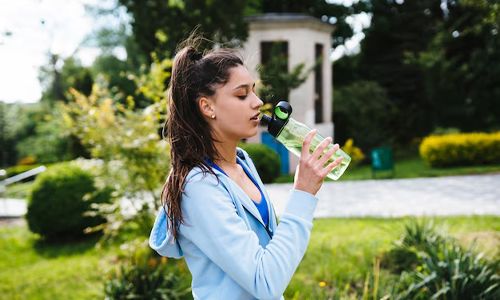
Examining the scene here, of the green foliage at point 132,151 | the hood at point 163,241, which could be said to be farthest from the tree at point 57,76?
the hood at point 163,241

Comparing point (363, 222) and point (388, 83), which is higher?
point (388, 83)

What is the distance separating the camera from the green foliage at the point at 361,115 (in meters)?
17.6

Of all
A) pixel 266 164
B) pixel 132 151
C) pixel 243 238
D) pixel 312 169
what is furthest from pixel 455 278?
pixel 266 164

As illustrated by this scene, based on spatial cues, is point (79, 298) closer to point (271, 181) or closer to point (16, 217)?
point (16, 217)

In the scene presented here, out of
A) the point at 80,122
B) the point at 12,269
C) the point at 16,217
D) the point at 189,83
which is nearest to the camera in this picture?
the point at 189,83

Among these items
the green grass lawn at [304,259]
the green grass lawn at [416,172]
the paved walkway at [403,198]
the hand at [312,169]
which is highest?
the hand at [312,169]

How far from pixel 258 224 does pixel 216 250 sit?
215 mm

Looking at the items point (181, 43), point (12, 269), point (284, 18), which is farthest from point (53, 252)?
point (284, 18)

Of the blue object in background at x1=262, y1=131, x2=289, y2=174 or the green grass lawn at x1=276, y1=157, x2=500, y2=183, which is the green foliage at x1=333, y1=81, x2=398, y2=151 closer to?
the green grass lawn at x1=276, y1=157, x2=500, y2=183

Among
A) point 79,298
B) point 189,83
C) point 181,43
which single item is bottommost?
point 79,298

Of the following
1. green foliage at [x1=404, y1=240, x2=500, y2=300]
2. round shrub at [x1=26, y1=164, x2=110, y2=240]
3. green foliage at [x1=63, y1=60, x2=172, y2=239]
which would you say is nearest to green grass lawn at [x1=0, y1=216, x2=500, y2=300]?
round shrub at [x1=26, y1=164, x2=110, y2=240]

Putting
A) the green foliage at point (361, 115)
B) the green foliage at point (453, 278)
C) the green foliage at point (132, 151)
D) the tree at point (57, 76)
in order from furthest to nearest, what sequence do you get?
the tree at point (57, 76)
the green foliage at point (361, 115)
the green foliage at point (132, 151)
the green foliage at point (453, 278)

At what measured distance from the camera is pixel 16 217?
10242mm

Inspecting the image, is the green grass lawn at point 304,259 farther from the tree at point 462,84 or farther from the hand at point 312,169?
the tree at point 462,84
